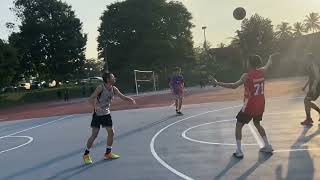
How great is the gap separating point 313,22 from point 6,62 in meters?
72.2

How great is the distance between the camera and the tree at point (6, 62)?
59.1 meters

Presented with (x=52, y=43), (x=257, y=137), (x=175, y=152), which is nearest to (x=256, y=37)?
(x=52, y=43)

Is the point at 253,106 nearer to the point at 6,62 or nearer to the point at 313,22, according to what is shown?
the point at 6,62

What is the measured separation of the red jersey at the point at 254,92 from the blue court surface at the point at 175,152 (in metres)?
0.88

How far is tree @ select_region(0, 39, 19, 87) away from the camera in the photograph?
59.1m

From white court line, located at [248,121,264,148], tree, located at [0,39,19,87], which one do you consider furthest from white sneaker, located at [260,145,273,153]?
tree, located at [0,39,19,87]

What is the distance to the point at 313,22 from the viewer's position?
365ft

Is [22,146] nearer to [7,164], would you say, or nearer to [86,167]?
[7,164]

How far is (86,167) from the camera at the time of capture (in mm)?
10648

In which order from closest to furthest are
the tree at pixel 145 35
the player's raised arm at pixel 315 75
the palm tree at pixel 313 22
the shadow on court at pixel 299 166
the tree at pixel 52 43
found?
1. the shadow on court at pixel 299 166
2. the player's raised arm at pixel 315 75
3. the tree at pixel 145 35
4. the tree at pixel 52 43
5. the palm tree at pixel 313 22

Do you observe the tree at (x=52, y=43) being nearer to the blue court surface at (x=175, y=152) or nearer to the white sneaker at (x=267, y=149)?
the blue court surface at (x=175, y=152)

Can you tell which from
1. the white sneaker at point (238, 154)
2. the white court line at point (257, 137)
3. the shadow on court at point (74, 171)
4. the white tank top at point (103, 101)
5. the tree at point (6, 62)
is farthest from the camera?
the tree at point (6, 62)

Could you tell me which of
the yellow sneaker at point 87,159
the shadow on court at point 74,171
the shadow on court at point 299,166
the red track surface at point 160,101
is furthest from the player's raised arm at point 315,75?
the red track surface at point 160,101

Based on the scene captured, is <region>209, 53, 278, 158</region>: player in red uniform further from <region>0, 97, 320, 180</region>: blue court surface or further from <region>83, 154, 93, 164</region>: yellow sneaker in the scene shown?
<region>83, 154, 93, 164</region>: yellow sneaker
